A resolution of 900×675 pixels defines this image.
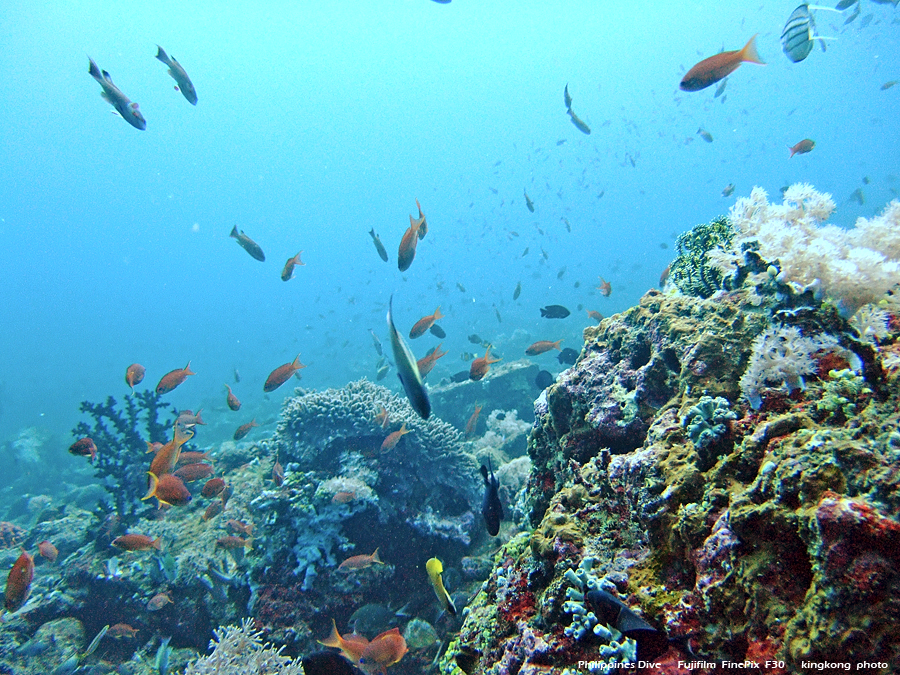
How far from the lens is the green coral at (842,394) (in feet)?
5.60

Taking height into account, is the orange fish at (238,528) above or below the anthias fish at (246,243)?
below

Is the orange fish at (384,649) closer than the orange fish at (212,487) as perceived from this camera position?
Yes

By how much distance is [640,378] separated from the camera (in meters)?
3.30

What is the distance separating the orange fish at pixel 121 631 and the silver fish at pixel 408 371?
7.05 metres

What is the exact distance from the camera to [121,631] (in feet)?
18.2

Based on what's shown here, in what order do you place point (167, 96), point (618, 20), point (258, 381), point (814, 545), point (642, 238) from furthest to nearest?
point (642, 238), point (167, 96), point (618, 20), point (258, 381), point (814, 545)

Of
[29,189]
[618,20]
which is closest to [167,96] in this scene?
[29,189]

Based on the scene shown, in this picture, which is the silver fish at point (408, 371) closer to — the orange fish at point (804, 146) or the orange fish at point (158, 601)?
the orange fish at point (158, 601)

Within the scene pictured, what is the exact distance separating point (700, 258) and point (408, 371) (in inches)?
160

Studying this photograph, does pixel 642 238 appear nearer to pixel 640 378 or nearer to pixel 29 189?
pixel 640 378

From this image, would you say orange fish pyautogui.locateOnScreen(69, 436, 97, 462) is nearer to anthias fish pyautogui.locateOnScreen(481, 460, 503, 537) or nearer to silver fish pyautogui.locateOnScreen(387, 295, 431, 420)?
anthias fish pyautogui.locateOnScreen(481, 460, 503, 537)

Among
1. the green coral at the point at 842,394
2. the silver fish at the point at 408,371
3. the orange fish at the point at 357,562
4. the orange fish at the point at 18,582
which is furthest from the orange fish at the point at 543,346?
the orange fish at the point at 18,582

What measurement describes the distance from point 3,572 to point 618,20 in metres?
93.7

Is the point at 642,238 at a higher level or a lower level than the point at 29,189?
lower
